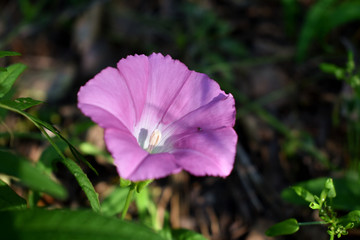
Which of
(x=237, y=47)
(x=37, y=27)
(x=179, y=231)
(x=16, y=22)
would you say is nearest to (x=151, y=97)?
(x=179, y=231)

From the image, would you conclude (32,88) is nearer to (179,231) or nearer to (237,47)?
(237,47)

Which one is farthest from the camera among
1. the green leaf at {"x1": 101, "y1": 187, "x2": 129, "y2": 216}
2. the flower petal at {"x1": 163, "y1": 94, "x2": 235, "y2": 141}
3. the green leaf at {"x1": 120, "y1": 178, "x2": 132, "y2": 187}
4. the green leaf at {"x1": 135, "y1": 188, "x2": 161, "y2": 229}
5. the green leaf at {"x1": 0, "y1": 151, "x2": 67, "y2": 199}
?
the green leaf at {"x1": 135, "y1": 188, "x2": 161, "y2": 229}

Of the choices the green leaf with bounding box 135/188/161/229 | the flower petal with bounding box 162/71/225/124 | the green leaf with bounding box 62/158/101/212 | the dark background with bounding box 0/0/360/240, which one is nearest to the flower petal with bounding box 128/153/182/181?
the green leaf with bounding box 62/158/101/212

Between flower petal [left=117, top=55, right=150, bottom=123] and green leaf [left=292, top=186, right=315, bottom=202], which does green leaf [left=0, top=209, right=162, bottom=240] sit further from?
green leaf [left=292, top=186, right=315, bottom=202]

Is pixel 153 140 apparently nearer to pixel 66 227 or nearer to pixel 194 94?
pixel 194 94

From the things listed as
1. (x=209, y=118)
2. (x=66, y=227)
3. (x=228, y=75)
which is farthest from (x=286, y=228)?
(x=228, y=75)

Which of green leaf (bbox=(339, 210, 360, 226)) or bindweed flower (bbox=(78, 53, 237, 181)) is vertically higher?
bindweed flower (bbox=(78, 53, 237, 181))

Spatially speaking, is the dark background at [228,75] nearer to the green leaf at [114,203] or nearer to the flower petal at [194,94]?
the green leaf at [114,203]
